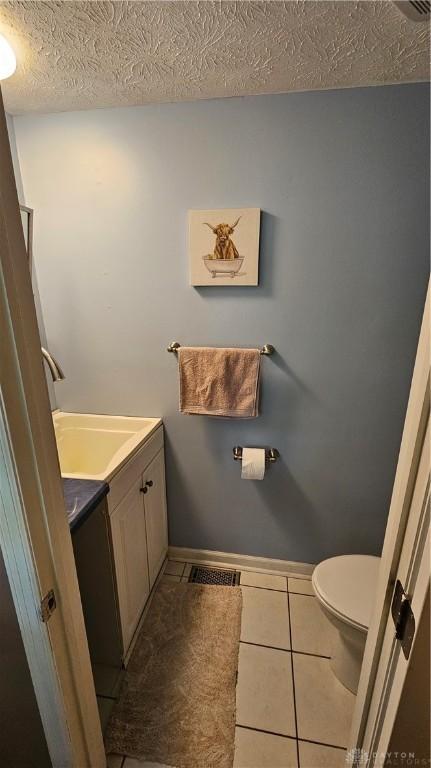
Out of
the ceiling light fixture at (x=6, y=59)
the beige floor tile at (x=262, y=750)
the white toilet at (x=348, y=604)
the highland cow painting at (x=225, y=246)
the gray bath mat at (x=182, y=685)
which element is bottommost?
the beige floor tile at (x=262, y=750)

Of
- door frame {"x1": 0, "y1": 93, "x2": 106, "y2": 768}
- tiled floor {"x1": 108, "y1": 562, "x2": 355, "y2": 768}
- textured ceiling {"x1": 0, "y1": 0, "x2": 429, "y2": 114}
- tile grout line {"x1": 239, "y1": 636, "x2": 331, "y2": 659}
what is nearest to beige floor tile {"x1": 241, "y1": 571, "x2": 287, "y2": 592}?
tiled floor {"x1": 108, "y1": 562, "x2": 355, "y2": 768}

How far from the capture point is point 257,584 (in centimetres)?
178

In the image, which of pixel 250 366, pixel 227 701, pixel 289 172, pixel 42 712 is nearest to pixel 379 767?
pixel 42 712

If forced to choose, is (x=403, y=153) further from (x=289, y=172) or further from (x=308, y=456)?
(x=308, y=456)

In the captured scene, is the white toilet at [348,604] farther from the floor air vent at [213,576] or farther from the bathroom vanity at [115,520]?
the bathroom vanity at [115,520]

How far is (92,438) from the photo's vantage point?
1.68 m

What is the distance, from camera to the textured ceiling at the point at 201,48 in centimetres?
88

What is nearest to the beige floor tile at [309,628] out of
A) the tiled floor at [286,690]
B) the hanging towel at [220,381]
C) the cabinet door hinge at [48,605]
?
the tiled floor at [286,690]

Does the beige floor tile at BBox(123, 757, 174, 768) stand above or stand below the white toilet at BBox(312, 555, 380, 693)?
below

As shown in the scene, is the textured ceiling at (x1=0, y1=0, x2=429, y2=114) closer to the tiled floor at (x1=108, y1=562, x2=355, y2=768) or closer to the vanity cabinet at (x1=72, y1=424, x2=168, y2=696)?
the vanity cabinet at (x1=72, y1=424, x2=168, y2=696)

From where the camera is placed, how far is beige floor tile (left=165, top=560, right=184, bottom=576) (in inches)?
71.7

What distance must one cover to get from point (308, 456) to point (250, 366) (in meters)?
0.57

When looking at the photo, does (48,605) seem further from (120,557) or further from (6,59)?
(6,59)

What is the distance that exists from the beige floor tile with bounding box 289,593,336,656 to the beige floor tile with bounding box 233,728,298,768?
0.35m
